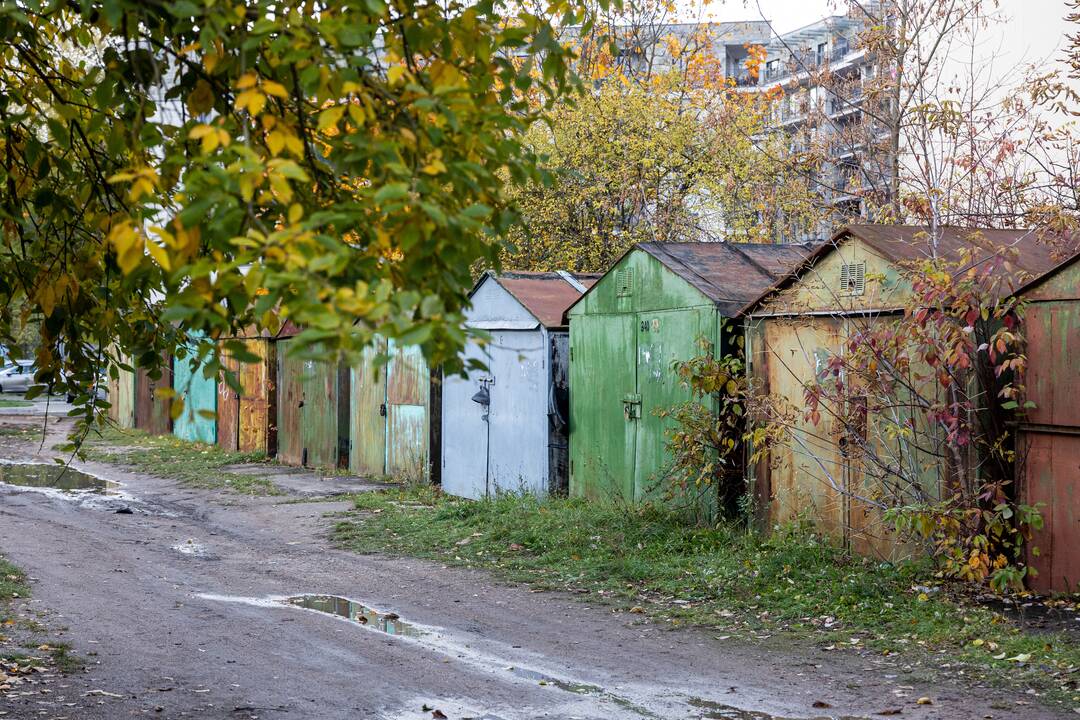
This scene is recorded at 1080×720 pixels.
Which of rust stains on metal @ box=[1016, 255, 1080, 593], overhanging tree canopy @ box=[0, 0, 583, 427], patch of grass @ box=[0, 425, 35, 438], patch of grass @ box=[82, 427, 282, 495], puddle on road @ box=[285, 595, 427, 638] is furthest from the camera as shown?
patch of grass @ box=[0, 425, 35, 438]

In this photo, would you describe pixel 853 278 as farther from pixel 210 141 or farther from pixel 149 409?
pixel 149 409

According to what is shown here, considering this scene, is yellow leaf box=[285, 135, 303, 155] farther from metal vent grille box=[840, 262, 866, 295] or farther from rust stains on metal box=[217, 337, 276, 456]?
rust stains on metal box=[217, 337, 276, 456]

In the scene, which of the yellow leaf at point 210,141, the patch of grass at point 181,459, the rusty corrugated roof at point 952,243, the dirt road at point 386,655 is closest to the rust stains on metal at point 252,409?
the patch of grass at point 181,459

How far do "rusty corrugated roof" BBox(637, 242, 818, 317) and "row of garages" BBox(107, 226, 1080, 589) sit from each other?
3 centimetres

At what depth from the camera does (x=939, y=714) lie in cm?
567

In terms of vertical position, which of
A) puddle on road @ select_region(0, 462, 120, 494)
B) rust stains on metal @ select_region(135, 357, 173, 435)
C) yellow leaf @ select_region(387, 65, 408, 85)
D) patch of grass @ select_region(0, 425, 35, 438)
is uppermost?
yellow leaf @ select_region(387, 65, 408, 85)

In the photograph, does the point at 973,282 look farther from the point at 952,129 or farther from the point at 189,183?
the point at 189,183

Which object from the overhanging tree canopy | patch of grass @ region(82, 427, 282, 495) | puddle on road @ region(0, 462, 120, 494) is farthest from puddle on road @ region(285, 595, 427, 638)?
puddle on road @ region(0, 462, 120, 494)

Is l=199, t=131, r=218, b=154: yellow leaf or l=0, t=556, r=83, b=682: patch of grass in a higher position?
l=199, t=131, r=218, b=154: yellow leaf

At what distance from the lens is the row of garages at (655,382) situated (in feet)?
25.7

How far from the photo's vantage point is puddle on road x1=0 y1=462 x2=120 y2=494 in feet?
52.5

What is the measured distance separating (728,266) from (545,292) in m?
2.97

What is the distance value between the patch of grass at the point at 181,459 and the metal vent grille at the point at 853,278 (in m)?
8.90

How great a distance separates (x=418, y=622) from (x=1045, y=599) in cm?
424
